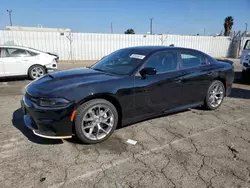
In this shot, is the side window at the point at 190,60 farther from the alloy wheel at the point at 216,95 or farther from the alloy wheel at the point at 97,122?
the alloy wheel at the point at 97,122

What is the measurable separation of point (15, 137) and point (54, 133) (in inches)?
36.1

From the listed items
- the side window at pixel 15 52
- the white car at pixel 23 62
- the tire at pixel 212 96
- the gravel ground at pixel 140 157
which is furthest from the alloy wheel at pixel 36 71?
the tire at pixel 212 96

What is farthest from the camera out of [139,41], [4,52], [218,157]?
[139,41]

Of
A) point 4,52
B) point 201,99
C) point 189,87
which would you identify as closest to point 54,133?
point 189,87

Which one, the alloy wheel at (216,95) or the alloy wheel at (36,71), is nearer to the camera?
the alloy wheel at (216,95)

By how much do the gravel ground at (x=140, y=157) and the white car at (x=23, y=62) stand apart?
4.26 metres

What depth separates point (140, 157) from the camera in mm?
2824

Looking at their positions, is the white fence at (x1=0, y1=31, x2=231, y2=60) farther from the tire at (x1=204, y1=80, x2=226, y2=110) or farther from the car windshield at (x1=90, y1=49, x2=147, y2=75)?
the tire at (x1=204, y1=80, x2=226, y2=110)

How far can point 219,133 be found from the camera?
A: 3635 millimetres

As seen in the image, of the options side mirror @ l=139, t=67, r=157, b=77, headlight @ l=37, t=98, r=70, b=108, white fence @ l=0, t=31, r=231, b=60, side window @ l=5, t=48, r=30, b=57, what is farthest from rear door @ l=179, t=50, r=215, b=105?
white fence @ l=0, t=31, r=231, b=60

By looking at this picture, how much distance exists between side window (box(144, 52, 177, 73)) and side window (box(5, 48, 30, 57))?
614 cm

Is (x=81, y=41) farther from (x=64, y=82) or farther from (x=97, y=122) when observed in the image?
(x=97, y=122)

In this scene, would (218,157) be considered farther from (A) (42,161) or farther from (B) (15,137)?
(B) (15,137)

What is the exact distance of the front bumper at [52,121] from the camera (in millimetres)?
2818
